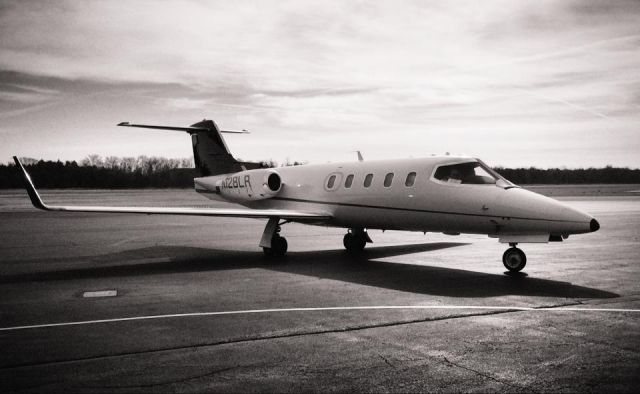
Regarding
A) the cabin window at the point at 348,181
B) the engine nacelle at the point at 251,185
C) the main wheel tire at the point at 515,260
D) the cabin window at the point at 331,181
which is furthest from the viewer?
the engine nacelle at the point at 251,185

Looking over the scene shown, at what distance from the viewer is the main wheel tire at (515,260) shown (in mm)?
10781

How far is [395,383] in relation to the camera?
15.2ft

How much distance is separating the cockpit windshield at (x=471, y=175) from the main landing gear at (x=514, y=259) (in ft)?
4.47

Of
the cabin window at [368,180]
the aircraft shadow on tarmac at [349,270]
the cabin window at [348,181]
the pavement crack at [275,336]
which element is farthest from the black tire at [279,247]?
the pavement crack at [275,336]

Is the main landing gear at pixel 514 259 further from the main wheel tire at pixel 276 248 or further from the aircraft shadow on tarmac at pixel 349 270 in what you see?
the main wheel tire at pixel 276 248

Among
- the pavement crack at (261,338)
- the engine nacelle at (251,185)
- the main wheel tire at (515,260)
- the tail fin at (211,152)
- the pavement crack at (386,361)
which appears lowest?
the pavement crack at (261,338)

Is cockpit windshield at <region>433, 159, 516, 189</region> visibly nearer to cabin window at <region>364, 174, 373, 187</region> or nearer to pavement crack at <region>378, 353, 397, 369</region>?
cabin window at <region>364, 174, 373, 187</region>

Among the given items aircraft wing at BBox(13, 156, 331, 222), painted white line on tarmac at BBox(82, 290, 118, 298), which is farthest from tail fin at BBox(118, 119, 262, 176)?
painted white line on tarmac at BBox(82, 290, 118, 298)

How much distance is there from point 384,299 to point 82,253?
34.7ft

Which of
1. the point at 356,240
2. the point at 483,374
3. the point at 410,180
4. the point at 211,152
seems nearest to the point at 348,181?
the point at 356,240

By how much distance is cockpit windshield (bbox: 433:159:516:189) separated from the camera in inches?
445

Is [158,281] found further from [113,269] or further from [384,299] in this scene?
[384,299]

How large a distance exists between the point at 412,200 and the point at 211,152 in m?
9.94

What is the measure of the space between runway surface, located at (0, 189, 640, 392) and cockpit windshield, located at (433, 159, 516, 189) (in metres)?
1.97
